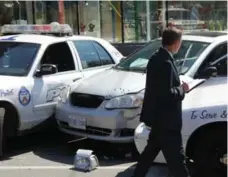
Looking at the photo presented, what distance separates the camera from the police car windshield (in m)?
7.04

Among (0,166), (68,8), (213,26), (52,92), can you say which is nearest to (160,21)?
(213,26)

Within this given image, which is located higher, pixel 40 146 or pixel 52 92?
pixel 52 92

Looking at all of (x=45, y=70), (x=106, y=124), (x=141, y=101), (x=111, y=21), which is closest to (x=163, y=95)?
(x=141, y=101)

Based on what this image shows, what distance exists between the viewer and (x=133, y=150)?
691cm

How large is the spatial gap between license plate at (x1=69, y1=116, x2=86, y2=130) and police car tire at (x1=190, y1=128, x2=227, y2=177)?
182 cm

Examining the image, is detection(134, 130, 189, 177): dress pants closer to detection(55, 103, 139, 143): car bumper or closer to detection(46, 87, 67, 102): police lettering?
detection(55, 103, 139, 143): car bumper

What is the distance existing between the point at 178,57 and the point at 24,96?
2.13 metres

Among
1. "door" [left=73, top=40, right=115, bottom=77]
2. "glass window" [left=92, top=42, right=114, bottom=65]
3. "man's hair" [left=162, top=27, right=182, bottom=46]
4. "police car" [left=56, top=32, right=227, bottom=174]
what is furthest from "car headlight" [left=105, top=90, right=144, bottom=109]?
"glass window" [left=92, top=42, right=114, bottom=65]

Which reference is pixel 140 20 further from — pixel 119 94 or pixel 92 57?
pixel 119 94

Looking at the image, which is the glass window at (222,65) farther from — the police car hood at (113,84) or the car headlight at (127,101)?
the car headlight at (127,101)

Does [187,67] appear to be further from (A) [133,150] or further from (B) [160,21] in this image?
(B) [160,21]

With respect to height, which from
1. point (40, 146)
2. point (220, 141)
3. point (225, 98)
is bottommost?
point (40, 146)

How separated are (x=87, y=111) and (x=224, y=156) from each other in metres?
2.11

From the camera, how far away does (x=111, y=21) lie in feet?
56.3
